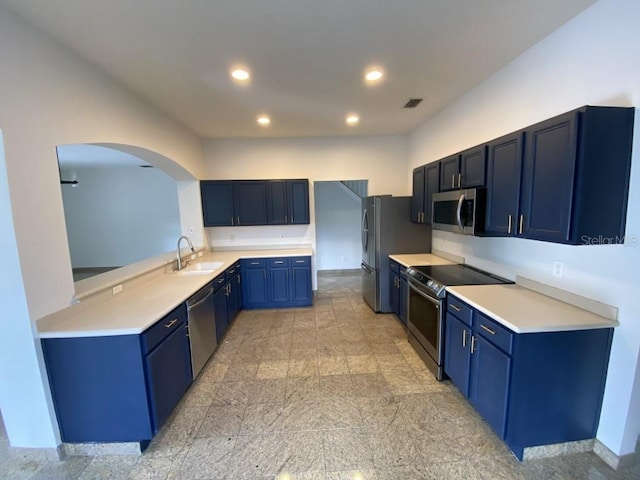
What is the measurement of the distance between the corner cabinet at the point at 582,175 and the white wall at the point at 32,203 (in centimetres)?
319

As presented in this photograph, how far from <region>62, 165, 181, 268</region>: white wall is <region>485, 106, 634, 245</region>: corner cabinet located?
23.9ft

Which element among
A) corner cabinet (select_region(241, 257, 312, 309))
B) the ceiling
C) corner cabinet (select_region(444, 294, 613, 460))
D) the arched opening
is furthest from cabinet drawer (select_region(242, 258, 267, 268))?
the arched opening

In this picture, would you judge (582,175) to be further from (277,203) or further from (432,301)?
(277,203)

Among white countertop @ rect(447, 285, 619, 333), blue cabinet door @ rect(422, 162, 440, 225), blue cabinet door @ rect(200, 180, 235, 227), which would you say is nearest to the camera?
white countertop @ rect(447, 285, 619, 333)

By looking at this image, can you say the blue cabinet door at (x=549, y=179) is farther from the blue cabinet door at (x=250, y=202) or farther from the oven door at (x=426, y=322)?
the blue cabinet door at (x=250, y=202)

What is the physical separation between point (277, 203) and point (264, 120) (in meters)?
1.32

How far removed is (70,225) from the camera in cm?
700

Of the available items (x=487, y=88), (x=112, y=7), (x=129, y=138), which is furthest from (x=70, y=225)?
(x=487, y=88)

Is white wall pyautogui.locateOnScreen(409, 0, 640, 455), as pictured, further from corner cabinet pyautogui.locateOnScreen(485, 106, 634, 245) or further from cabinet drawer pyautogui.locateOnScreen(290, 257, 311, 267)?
cabinet drawer pyautogui.locateOnScreen(290, 257, 311, 267)

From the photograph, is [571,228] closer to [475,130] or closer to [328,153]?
[475,130]

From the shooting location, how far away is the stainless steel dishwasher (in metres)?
2.52

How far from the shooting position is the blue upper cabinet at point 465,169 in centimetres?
236

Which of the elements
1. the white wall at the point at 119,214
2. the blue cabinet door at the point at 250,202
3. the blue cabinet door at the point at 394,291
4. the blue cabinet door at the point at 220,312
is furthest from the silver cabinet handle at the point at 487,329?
the white wall at the point at 119,214

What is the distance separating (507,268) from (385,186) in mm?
2794
